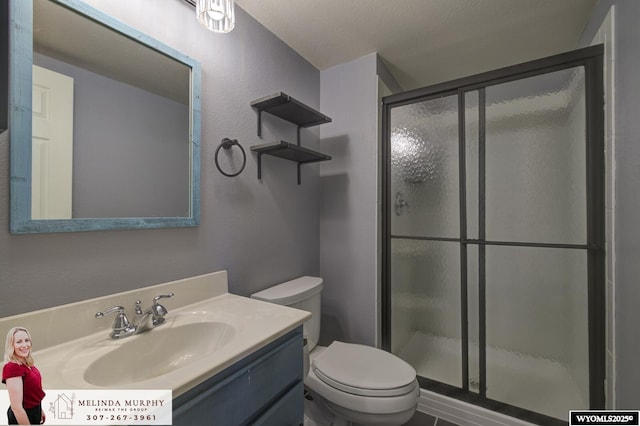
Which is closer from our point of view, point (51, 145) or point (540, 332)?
point (51, 145)

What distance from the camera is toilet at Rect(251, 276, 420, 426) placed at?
3.82ft

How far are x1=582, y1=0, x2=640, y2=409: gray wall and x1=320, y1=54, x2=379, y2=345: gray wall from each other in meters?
1.15

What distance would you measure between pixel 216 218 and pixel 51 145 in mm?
616

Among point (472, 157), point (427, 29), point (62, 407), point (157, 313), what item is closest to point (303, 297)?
point (157, 313)

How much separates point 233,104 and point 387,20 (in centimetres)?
99

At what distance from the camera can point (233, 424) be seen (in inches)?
29.0

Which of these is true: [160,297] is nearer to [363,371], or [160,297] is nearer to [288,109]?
[363,371]

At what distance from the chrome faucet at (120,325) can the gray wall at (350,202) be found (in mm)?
1304

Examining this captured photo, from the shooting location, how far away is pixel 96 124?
0.92 meters

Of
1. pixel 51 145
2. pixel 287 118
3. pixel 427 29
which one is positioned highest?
pixel 427 29

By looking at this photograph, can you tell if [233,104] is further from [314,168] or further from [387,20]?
[387,20]

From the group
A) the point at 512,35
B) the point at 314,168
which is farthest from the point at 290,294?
the point at 512,35

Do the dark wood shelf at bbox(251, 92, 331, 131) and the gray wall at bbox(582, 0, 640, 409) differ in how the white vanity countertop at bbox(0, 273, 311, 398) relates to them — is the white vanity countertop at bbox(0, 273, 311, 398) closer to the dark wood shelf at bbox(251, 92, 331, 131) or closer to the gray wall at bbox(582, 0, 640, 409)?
the dark wood shelf at bbox(251, 92, 331, 131)

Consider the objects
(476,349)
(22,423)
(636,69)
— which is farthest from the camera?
(476,349)
